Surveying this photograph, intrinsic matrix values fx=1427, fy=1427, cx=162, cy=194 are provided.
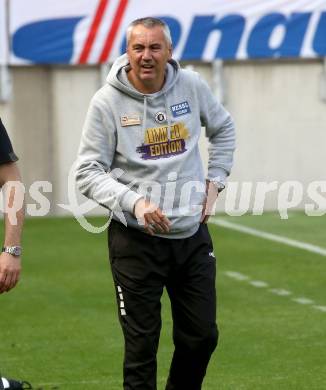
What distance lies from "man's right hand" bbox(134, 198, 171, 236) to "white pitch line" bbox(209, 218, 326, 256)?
9172 mm

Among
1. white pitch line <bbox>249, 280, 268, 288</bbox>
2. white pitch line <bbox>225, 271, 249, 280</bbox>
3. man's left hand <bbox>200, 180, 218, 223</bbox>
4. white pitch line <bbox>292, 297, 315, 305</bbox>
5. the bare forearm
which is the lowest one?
white pitch line <bbox>225, 271, 249, 280</bbox>

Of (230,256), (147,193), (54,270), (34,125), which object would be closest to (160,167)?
(147,193)

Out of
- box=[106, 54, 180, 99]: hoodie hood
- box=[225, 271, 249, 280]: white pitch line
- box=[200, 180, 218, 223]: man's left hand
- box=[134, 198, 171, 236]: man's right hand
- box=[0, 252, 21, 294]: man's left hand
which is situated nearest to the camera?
box=[0, 252, 21, 294]: man's left hand

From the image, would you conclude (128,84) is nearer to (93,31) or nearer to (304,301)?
(304,301)

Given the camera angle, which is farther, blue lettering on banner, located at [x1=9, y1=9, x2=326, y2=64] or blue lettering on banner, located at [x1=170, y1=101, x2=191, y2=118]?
blue lettering on banner, located at [x1=9, y1=9, x2=326, y2=64]

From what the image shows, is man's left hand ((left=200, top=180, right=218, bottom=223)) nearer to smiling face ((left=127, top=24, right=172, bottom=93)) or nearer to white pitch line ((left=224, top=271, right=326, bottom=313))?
smiling face ((left=127, top=24, right=172, bottom=93))

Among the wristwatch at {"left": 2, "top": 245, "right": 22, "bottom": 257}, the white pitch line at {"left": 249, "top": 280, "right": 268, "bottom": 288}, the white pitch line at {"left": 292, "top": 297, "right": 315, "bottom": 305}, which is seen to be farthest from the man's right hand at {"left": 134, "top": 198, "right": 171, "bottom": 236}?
the white pitch line at {"left": 249, "top": 280, "right": 268, "bottom": 288}

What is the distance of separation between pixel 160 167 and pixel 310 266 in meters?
7.84

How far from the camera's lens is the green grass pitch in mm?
9492

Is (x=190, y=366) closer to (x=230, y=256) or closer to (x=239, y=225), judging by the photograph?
(x=230, y=256)

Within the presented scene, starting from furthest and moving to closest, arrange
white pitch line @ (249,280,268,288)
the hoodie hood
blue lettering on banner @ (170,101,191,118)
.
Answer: white pitch line @ (249,280,268,288) → blue lettering on banner @ (170,101,191,118) → the hoodie hood

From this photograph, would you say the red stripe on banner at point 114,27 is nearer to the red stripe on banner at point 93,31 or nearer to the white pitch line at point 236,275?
the red stripe on banner at point 93,31

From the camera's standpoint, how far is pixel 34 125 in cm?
2120

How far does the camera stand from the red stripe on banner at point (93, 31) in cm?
2088
